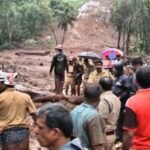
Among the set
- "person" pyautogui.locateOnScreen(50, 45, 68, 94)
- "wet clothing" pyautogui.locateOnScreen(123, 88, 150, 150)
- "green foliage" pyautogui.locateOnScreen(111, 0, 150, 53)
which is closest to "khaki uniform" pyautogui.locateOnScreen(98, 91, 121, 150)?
"wet clothing" pyautogui.locateOnScreen(123, 88, 150, 150)

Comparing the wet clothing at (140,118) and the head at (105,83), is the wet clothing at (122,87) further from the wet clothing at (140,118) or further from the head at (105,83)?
the wet clothing at (140,118)

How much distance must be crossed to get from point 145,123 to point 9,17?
41.8 m

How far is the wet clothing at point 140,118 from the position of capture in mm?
4941

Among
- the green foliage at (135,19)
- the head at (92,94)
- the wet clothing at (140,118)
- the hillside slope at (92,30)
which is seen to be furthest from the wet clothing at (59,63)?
the hillside slope at (92,30)

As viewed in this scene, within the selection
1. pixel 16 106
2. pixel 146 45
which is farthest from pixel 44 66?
pixel 16 106

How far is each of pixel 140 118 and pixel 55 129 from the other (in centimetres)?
176

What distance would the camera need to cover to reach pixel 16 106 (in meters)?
6.73

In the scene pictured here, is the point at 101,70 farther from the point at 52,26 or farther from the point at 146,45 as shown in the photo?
the point at 52,26

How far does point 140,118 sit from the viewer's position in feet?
16.3

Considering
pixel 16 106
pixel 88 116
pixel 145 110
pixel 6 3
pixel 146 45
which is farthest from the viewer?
pixel 6 3

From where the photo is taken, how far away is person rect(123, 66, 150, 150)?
4.95 m

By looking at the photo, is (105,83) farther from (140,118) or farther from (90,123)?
(140,118)

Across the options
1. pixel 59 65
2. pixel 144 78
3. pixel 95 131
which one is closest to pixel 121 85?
pixel 95 131

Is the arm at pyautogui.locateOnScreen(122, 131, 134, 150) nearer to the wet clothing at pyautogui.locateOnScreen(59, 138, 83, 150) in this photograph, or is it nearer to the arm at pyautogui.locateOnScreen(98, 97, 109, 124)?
the arm at pyautogui.locateOnScreen(98, 97, 109, 124)
